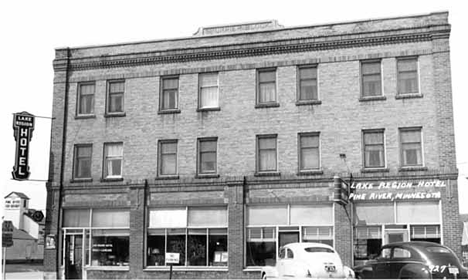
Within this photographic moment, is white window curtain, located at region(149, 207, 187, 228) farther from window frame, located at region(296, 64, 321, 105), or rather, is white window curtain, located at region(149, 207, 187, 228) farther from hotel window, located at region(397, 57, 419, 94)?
hotel window, located at region(397, 57, 419, 94)

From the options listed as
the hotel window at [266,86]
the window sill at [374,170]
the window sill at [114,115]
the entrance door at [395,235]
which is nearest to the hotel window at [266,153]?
the hotel window at [266,86]

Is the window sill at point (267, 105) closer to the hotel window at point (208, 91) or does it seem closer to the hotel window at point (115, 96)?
the hotel window at point (208, 91)

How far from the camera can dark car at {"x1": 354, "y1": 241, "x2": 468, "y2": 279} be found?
17.3 meters

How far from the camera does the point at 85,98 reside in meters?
30.2

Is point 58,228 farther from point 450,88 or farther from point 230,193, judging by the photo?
point 450,88

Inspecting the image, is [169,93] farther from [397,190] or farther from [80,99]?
[397,190]

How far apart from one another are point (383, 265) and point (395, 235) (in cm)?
676

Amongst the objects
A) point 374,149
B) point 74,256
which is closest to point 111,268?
point 74,256

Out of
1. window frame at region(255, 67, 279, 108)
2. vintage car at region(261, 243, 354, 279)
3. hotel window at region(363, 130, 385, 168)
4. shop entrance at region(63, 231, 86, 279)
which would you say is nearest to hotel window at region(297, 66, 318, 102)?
window frame at region(255, 67, 279, 108)

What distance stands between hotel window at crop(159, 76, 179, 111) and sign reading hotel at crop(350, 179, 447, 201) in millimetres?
9403

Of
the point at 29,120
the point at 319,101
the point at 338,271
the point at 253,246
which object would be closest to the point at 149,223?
the point at 253,246

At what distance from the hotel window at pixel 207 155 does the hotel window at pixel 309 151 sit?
4.01 meters

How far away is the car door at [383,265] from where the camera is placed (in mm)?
18381

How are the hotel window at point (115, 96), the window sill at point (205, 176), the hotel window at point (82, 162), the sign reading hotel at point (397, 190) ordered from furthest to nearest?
the hotel window at point (115, 96) → the hotel window at point (82, 162) → the window sill at point (205, 176) → the sign reading hotel at point (397, 190)
